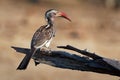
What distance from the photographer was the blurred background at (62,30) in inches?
544

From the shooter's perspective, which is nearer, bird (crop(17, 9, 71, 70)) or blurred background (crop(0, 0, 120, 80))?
bird (crop(17, 9, 71, 70))

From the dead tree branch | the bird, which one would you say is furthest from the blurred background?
the dead tree branch

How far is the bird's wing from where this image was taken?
7.66 meters

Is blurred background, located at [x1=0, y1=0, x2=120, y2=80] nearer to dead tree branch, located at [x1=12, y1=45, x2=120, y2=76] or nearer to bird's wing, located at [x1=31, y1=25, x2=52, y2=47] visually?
bird's wing, located at [x1=31, y1=25, x2=52, y2=47]

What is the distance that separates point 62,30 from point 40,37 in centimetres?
992

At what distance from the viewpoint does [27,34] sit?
55.8ft

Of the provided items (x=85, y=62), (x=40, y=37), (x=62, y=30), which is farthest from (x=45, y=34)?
(x=62, y=30)

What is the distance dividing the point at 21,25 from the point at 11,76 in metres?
4.67

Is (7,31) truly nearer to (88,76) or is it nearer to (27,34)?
(27,34)

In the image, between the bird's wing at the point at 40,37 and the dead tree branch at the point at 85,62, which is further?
the bird's wing at the point at 40,37

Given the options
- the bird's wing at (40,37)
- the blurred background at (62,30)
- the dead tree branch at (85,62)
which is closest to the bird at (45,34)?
the bird's wing at (40,37)

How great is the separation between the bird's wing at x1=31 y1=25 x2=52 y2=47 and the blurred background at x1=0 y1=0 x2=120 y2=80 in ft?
14.8

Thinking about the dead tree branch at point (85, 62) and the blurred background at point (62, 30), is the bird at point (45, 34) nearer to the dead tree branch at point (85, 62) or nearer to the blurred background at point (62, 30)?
the dead tree branch at point (85, 62)

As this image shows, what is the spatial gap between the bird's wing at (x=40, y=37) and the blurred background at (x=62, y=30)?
14.8 ft
